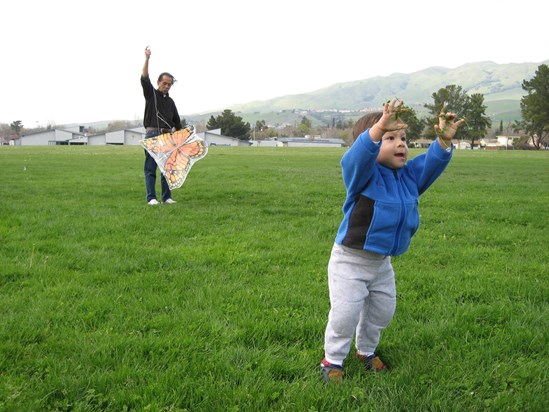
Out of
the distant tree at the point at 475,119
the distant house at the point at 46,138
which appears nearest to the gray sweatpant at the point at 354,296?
the distant tree at the point at 475,119

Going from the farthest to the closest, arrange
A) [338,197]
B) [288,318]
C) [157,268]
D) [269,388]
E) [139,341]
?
[338,197] → [157,268] → [288,318] → [139,341] → [269,388]

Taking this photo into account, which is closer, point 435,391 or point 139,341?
point 435,391

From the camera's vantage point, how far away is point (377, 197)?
2.97 m

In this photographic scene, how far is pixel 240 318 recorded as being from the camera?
3812 millimetres

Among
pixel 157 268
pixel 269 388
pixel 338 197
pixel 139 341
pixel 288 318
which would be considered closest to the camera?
pixel 269 388

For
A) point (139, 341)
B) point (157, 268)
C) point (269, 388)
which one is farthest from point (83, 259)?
point (269, 388)

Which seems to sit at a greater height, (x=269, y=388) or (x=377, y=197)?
(x=377, y=197)

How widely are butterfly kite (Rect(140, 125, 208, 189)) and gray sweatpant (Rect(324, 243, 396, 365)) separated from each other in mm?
6427

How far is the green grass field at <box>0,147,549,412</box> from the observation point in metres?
2.81

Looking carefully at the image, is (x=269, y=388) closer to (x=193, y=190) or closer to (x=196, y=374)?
(x=196, y=374)

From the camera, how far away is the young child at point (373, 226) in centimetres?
295

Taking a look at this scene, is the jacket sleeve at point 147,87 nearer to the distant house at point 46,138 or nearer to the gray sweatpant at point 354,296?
the gray sweatpant at point 354,296

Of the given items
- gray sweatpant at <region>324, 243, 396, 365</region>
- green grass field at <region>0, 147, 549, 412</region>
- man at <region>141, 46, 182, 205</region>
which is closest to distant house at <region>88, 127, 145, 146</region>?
man at <region>141, 46, 182, 205</region>

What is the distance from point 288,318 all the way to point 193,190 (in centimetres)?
806
